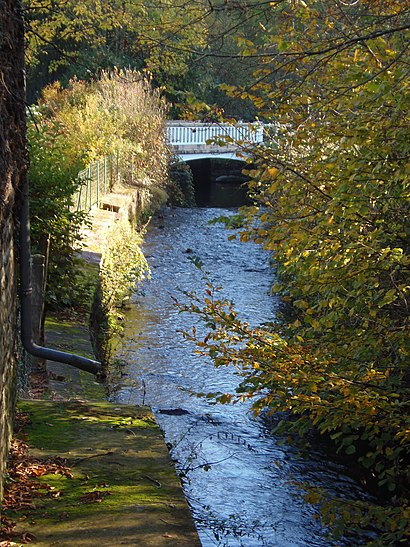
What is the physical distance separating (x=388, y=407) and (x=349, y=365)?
760mm

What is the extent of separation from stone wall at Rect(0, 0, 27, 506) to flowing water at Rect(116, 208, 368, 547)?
1.94 m

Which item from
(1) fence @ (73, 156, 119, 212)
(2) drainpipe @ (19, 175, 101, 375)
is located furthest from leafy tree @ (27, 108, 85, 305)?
(2) drainpipe @ (19, 175, 101, 375)

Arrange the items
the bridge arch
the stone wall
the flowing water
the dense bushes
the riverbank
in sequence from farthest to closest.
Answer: the bridge arch < the dense bushes < the flowing water < the stone wall < the riverbank

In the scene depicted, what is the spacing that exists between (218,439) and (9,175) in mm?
4796

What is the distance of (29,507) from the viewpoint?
4.46 m

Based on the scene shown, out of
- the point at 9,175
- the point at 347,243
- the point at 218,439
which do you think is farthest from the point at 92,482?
the point at 218,439

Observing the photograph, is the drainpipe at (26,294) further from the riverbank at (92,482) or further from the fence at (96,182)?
the fence at (96,182)

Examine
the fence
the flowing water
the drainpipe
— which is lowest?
the flowing water

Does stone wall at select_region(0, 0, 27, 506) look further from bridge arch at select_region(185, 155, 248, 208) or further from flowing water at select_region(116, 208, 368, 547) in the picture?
bridge arch at select_region(185, 155, 248, 208)

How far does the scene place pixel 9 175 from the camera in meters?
4.56

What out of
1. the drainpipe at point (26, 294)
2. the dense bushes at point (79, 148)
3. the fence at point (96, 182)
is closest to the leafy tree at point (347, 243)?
the drainpipe at point (26, 294)

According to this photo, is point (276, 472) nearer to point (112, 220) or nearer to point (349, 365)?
point (349, 365)

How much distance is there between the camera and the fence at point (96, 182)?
14.4 meters

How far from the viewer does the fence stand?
14.4 metres
